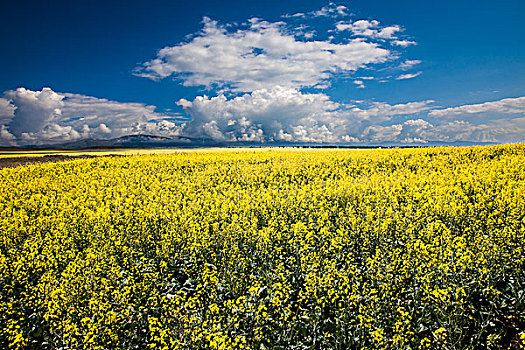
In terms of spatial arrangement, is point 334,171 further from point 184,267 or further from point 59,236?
point 59,236

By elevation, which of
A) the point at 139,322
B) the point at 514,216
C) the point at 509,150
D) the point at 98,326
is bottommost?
the point at 139,322

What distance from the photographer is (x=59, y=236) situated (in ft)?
35.9

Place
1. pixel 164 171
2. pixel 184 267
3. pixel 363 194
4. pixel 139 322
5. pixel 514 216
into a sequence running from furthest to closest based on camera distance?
pixel 164 171 < pixel 363 194 < pixel 514 216 < pixel 184 267 < pixel 139 322

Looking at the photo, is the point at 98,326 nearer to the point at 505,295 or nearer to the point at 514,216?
the point at 505,295

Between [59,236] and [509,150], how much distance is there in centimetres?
4242

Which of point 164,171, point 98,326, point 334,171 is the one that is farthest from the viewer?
point 164,171

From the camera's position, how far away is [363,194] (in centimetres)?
1580

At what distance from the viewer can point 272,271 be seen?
855cm

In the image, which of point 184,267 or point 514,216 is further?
point 514,216

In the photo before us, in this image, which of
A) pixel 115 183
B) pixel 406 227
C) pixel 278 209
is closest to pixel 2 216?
pixel 115 183

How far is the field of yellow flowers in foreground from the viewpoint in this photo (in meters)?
5.77

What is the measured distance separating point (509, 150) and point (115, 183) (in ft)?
140

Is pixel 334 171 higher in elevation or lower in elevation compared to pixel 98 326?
higher

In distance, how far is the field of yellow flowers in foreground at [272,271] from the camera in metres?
5.77
